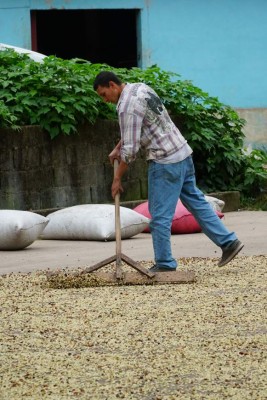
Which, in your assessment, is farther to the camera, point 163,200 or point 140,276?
point 163,200

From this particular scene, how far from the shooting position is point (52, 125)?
1425 cm

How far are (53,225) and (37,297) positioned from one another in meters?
4.25

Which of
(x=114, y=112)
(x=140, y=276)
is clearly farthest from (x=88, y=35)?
(x=140, y=276)

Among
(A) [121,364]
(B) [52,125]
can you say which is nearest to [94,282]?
(A) [121,364]

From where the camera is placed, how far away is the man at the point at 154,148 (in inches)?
351

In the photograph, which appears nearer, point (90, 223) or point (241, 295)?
point (241, 295)

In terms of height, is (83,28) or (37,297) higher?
(83,28)

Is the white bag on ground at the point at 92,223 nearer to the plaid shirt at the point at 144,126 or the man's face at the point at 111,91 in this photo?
the plaid shirt at the point at 144,126

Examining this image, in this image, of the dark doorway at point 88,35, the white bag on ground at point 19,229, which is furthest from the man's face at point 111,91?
the dark doorway at point 88,35

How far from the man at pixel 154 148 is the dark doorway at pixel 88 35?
12.7 m

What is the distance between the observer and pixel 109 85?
8.95 m

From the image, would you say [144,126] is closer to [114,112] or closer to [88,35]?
[114,112]

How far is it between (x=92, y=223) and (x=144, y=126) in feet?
11.1

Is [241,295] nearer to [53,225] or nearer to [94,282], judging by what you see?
[94,282]
